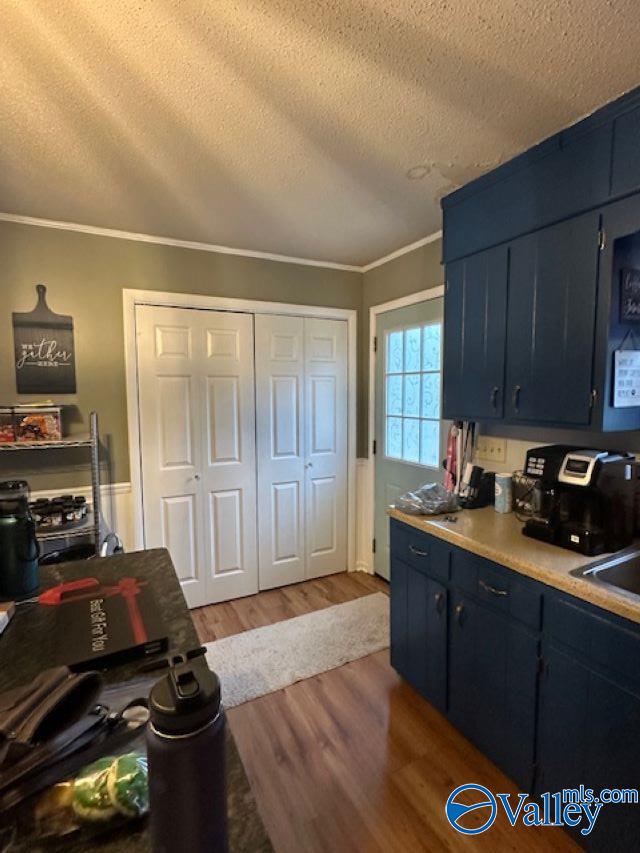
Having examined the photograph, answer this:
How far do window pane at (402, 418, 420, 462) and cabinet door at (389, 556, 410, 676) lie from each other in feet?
3.12

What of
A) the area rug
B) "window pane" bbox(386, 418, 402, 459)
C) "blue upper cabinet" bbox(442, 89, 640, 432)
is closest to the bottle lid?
"blue upper cabinet" bbox(442, 89, 640, 432)

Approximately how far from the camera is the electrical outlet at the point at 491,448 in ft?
7.49

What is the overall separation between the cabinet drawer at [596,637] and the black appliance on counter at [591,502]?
277 millimetres

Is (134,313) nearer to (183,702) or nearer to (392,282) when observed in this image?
(392,282)

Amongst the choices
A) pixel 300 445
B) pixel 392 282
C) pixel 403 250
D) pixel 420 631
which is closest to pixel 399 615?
pixel 420 631

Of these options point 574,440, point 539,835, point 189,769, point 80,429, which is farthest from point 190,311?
point 539,835

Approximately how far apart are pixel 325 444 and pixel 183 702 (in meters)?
2.84

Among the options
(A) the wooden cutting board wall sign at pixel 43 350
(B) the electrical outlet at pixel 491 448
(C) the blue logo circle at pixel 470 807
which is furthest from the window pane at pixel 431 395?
(A) the wooden cutting board wall sign at pixel 43 350

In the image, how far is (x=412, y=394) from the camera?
2938mm

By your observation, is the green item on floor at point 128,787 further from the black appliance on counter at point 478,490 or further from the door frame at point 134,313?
Answer: the door frame at point 134,313

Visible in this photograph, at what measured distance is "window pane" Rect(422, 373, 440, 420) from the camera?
2.72 metres

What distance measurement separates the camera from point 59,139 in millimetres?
1646

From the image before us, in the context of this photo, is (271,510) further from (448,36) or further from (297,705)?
(448,36)

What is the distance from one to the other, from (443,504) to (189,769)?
5.75 feet
